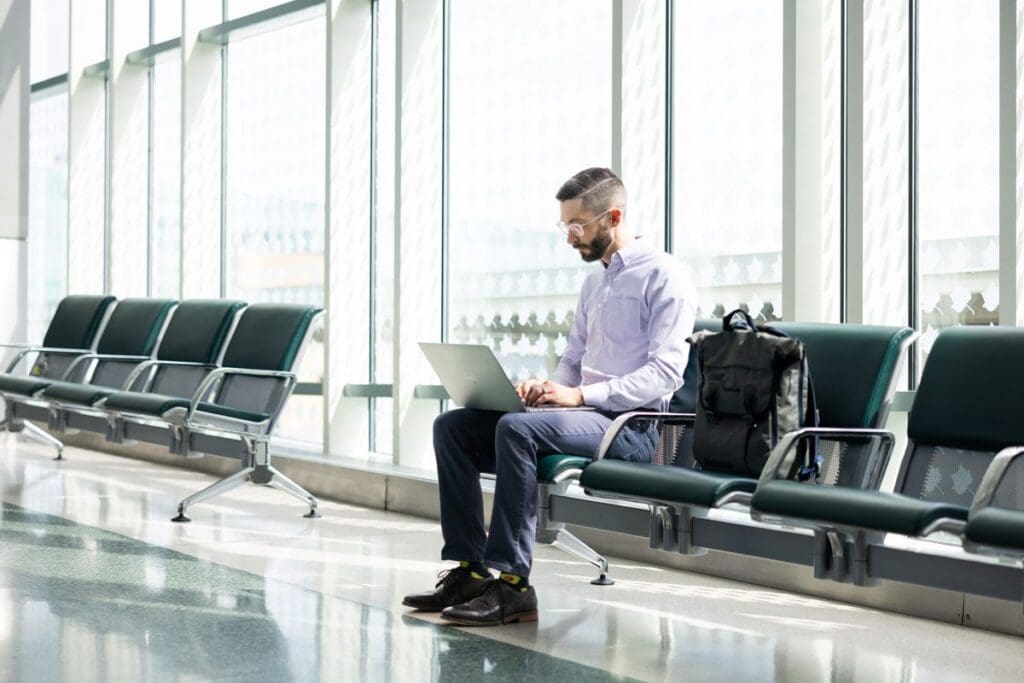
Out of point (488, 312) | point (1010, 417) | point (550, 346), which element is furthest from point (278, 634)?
point (488, 312)

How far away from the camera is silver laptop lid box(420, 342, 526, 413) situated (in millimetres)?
3578

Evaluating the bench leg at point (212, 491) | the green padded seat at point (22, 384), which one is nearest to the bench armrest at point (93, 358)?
the green padded seat at point (22, 384)

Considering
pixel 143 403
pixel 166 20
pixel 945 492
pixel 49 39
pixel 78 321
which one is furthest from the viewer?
pixel 49 39

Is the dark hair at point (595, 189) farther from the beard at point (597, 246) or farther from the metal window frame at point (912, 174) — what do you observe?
the metal window frame at point (912, 174)

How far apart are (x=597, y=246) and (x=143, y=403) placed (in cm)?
244

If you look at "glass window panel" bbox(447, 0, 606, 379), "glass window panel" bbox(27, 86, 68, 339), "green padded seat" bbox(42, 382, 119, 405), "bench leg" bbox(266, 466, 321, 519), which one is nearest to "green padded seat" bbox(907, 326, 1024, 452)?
"glass window panel" bbox(447, 0, 606, 379)

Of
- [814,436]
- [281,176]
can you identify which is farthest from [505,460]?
[281,176]

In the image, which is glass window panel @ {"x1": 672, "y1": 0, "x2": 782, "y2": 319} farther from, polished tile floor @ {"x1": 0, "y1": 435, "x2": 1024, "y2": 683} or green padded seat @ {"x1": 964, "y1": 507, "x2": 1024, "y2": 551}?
green padded seat @ {"x1": 964, "y1": 507, "x2": 1024, "y2": 551}

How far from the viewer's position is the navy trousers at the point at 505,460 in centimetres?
351

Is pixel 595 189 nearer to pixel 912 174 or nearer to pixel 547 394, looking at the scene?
pixel 547 394

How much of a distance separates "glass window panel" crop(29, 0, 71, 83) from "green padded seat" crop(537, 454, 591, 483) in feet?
24.7

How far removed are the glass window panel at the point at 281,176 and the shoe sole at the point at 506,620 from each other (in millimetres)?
3895

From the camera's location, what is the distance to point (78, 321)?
7500 millimetres

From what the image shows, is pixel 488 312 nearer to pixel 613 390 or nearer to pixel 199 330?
pixel 199 330
